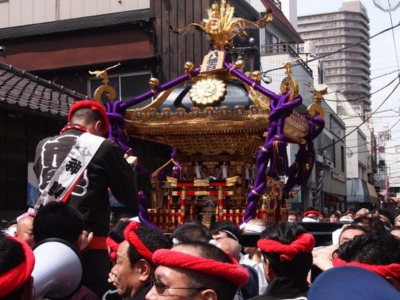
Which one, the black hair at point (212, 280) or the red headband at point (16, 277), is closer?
the red headband at point (16, 277)

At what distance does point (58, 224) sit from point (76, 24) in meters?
13.7

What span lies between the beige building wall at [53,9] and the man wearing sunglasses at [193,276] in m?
13.9

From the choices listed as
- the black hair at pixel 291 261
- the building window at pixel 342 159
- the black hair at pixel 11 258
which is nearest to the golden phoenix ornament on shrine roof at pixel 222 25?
the black hair at pixel 291 261

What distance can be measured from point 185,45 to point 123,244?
12.1 metres

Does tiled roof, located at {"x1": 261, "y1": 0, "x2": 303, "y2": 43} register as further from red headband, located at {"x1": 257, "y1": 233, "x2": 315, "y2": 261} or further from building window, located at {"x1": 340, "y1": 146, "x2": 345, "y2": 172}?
red headband, located at {"x1": 257, "y1": 233, "x2": 315, "y2": 261}

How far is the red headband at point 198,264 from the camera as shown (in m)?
2.42

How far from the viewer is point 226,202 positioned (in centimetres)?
830

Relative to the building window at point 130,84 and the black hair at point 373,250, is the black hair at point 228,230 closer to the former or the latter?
the black hair at point 373,250

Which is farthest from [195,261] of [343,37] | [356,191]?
[343,37]

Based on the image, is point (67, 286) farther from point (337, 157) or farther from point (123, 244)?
point (337, 157)

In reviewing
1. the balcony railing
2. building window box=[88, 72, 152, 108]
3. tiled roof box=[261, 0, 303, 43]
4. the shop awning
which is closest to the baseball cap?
building window box=[88, 72, 152, 108]

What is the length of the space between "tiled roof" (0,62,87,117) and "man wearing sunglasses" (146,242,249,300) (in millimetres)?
6486

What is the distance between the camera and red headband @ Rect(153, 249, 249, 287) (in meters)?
2.42

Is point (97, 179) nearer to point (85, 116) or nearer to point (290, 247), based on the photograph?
point (85, 116)
